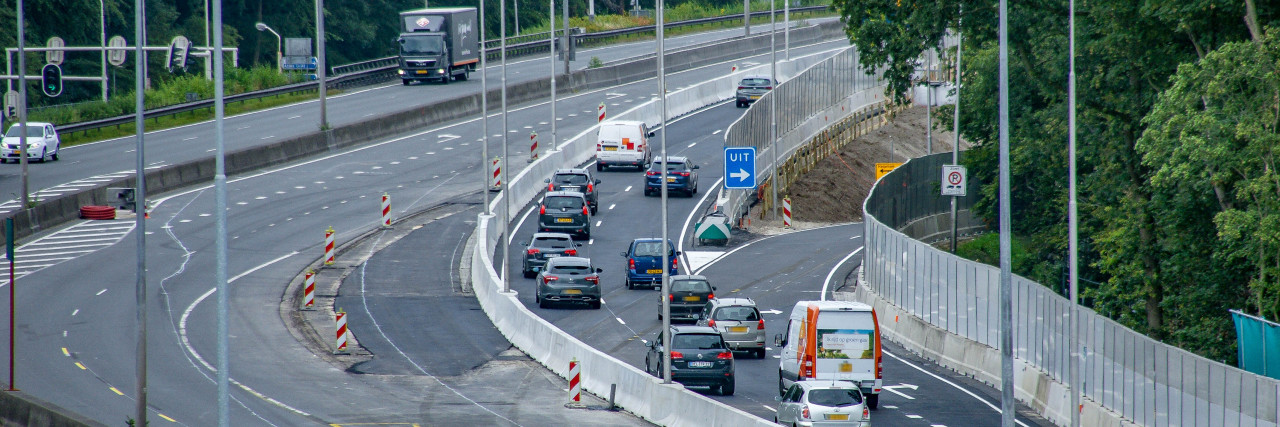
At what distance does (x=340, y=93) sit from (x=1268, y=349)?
208 ft

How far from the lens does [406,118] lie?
69.0 metres

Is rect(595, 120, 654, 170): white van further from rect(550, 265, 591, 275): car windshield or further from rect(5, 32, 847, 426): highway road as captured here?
rect(550, 265, 591, 275): car windshield

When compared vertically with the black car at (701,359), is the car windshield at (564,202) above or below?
above

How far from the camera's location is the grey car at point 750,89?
77500 mm

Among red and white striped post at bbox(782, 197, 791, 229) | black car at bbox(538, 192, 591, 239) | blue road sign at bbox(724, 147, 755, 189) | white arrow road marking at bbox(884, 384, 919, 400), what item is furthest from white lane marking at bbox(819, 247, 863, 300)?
white arrow road marking at bbox(884, 384, 919, 400)

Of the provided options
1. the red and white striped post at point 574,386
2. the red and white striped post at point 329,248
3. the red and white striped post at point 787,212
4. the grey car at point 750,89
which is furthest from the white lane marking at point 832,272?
the grey car at point 750,89

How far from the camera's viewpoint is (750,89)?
77.8m

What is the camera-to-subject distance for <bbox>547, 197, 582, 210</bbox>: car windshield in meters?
47.6

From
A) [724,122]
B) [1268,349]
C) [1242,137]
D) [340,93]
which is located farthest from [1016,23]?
[340,93]

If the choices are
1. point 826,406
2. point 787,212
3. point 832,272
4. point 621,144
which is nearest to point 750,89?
point 621,144

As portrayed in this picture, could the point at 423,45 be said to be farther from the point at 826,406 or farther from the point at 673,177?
the point at 826,406

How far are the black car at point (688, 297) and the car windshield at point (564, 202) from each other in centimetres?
1101

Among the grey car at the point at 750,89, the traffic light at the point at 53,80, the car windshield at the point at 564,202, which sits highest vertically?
the traffic light at the point at 53,80

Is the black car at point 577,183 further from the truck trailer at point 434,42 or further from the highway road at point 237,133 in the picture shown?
the truck trailer at point 434,42
